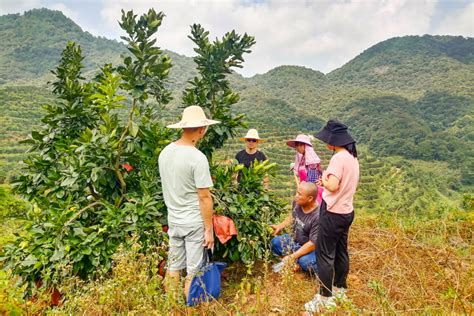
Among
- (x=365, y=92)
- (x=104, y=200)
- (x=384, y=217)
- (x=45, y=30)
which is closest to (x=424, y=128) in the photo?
(x=365, y=92)

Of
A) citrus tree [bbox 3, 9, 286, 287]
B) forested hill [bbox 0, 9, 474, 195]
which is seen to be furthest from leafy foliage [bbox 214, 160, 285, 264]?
forested hill [bbox 0, 9, 474, 195]

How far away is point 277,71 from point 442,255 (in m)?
135

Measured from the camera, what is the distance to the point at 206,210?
266 centimetres

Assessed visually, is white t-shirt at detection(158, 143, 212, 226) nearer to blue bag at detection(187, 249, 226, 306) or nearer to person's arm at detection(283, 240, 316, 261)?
blue bag at detection(187, 249, 226, 306)

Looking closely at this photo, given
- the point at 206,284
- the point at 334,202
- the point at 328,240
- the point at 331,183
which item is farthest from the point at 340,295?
the point at 206,284

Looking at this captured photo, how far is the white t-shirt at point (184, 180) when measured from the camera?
257 centimetres

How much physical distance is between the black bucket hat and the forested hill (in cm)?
2652

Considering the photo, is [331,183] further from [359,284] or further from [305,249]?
[359,284]

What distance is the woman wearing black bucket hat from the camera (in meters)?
2.75

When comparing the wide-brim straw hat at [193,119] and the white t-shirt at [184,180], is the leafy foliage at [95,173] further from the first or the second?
the wide-brim straw hat at [193,119]

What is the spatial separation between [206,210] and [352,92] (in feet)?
353

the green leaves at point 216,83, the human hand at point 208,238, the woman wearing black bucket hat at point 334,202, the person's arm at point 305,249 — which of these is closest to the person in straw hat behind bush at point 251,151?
the green leaves at point 216,83

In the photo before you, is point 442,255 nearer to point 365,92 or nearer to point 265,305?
point 265,305

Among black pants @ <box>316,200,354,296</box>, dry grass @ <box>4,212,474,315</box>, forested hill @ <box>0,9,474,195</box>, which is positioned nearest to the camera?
dry grass @ <box>4,212,474,315</box>
